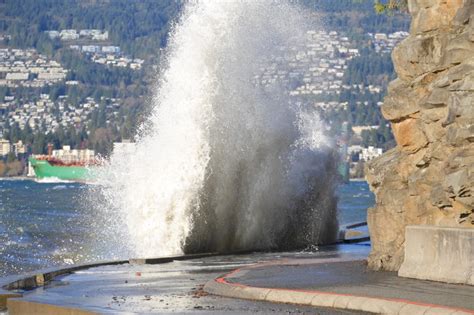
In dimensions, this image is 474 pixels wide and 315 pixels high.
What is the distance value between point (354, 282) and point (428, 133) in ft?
10.5

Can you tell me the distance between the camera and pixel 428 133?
21.7 meters

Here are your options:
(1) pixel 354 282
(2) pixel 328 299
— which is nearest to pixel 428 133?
(1) pixel 354 282

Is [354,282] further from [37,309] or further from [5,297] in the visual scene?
[5,297]

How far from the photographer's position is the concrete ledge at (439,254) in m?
18.9

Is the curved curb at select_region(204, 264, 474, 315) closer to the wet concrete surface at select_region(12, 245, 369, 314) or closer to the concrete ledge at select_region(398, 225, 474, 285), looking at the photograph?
the wet concrete surface at select_region(12, 245, 369, 314)

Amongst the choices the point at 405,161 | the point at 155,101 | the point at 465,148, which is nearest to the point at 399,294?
the point at 465,148

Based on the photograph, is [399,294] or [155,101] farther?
[155,101]

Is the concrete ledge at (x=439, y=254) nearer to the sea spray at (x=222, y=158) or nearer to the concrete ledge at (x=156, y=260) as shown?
the concrete ledge at (x=156, y=260)

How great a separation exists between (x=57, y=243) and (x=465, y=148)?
30.4m

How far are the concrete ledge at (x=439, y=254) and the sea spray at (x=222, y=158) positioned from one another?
1290 cm

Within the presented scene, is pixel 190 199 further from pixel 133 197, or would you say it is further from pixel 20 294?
pixel 20 294

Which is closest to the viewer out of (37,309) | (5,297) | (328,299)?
(328,299)

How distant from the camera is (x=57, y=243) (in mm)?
48781

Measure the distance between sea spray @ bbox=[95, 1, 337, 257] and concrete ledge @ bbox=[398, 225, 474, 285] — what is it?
12900mm
